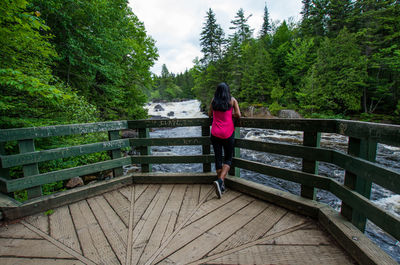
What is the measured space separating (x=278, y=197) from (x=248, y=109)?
80.1 ft

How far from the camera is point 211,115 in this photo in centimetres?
316

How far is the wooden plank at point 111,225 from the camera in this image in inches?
73.7

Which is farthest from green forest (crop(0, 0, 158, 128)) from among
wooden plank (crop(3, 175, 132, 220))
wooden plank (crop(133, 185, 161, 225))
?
wooden plank (crop(133, 185, 161, 225))

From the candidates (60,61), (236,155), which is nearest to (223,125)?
(236,155)

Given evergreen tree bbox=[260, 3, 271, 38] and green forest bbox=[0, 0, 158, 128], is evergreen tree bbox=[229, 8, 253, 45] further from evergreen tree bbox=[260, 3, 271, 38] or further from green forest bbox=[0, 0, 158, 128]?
green forest bbox=[0, 0, 158, 128]

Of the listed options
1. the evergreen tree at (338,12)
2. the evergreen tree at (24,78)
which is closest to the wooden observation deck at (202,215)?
the evergreen tree at (24,78)

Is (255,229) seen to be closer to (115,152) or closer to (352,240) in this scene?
(352,240)

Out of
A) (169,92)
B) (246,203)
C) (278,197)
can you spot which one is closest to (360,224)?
(278,197)

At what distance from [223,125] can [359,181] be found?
168 centimetres

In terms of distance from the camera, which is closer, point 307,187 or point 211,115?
point 307,187

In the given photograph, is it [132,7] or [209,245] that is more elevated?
[132,7]

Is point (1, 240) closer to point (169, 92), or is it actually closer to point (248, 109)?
point (248, 109)

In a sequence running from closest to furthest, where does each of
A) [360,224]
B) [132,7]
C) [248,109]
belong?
[360,224] < [132,7] < [248,109]

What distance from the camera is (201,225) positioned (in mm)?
2215
